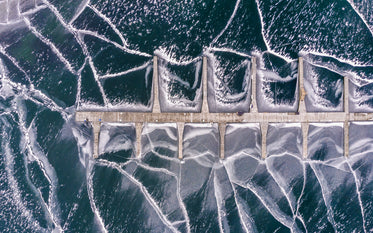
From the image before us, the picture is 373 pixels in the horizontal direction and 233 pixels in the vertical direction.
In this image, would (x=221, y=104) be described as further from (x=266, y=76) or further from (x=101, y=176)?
(x=101, y=176)

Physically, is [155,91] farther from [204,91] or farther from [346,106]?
[346,106]

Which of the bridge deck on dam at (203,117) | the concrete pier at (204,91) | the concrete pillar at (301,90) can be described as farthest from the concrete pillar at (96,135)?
the concrete pillar at (301,90)

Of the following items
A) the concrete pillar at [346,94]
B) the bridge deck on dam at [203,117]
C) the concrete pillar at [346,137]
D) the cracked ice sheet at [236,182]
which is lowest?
the cracked ice sheet at [236,182]

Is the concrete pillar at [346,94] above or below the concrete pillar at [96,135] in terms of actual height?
above

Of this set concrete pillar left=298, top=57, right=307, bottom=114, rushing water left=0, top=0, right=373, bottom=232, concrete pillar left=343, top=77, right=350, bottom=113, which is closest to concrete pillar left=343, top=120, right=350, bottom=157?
concrete pillar left=343, top=77, right=350, bottom=113

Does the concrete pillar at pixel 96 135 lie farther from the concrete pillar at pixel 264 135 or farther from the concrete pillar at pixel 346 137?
the concrete pillar at pixel 346 137

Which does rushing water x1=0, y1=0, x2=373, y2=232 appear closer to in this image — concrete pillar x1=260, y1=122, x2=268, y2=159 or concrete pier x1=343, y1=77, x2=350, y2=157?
concrete pillar x1=260, y1=122, x2=268, y2=159

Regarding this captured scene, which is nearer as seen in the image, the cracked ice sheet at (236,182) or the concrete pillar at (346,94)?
the cracked ice sheet at (236,182)

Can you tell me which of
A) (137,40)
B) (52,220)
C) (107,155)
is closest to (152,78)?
(137,40)
